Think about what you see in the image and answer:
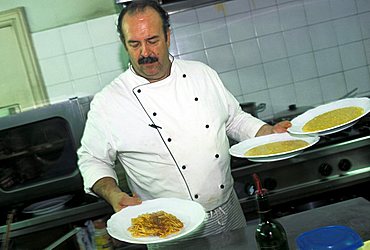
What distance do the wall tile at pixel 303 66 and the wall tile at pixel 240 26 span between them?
36 centimetres

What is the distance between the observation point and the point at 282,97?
3242 mm

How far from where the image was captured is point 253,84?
10.6 feet

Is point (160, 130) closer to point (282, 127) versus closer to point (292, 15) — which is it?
point (282, 127)

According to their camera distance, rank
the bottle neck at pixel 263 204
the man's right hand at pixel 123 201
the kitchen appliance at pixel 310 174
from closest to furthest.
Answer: the bottle neck at pixel 263 204 → the man's right hand at pixel 123 201 → the kitchen appliance at pixel 310 174

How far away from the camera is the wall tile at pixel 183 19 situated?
10.3 ft

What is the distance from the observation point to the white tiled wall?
314 centimetres

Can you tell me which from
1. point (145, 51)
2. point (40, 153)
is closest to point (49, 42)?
point (40, 153)

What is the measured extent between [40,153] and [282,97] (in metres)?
1.66

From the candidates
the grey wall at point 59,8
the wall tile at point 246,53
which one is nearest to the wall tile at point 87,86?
the grey wall at point 59,8

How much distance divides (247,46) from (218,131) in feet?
4.07

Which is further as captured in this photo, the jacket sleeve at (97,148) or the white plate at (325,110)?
the jacket sleeve at (97,148)

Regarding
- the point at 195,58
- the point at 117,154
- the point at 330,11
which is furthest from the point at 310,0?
the point at 117,154

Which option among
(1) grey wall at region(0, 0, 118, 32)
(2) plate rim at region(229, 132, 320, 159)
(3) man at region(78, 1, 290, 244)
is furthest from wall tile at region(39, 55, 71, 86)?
(2) plate rim at region(229, 132, 320, 159)

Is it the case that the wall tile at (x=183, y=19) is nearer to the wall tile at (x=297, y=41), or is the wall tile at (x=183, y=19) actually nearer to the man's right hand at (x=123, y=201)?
the wall tile at (x=297, y=41)
